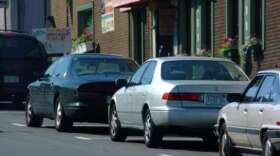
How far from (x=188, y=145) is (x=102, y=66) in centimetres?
374

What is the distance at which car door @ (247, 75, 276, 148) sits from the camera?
1217 centimetres

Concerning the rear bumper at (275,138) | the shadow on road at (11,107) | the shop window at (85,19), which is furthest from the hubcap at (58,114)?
the shop window at (85,19)

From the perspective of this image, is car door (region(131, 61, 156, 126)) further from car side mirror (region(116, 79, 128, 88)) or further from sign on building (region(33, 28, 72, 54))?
sign on building (region(33, 28, 72, 54))

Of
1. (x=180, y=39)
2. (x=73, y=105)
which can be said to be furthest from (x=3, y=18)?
(x=73, y=105)

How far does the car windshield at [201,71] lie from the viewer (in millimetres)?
16047

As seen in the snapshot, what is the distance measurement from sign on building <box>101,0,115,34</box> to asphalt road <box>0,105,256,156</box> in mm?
14704

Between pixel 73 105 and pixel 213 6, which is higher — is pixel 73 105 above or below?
below

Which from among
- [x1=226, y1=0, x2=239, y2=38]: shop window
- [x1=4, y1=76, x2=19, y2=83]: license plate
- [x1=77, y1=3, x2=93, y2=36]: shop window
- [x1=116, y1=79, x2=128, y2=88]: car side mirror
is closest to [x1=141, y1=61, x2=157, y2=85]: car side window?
[x1=116, y1=79, x2=128, y2=88]: car side mirror

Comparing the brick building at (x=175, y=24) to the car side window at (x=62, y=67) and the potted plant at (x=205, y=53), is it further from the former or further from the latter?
the car side window at (x=62, y=67)

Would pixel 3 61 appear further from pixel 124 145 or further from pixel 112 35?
pixel 124 145

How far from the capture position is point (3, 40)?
93.2ft

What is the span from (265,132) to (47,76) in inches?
394

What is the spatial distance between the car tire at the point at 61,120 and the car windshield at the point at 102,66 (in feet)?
2.65

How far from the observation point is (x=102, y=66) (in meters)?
20.2
